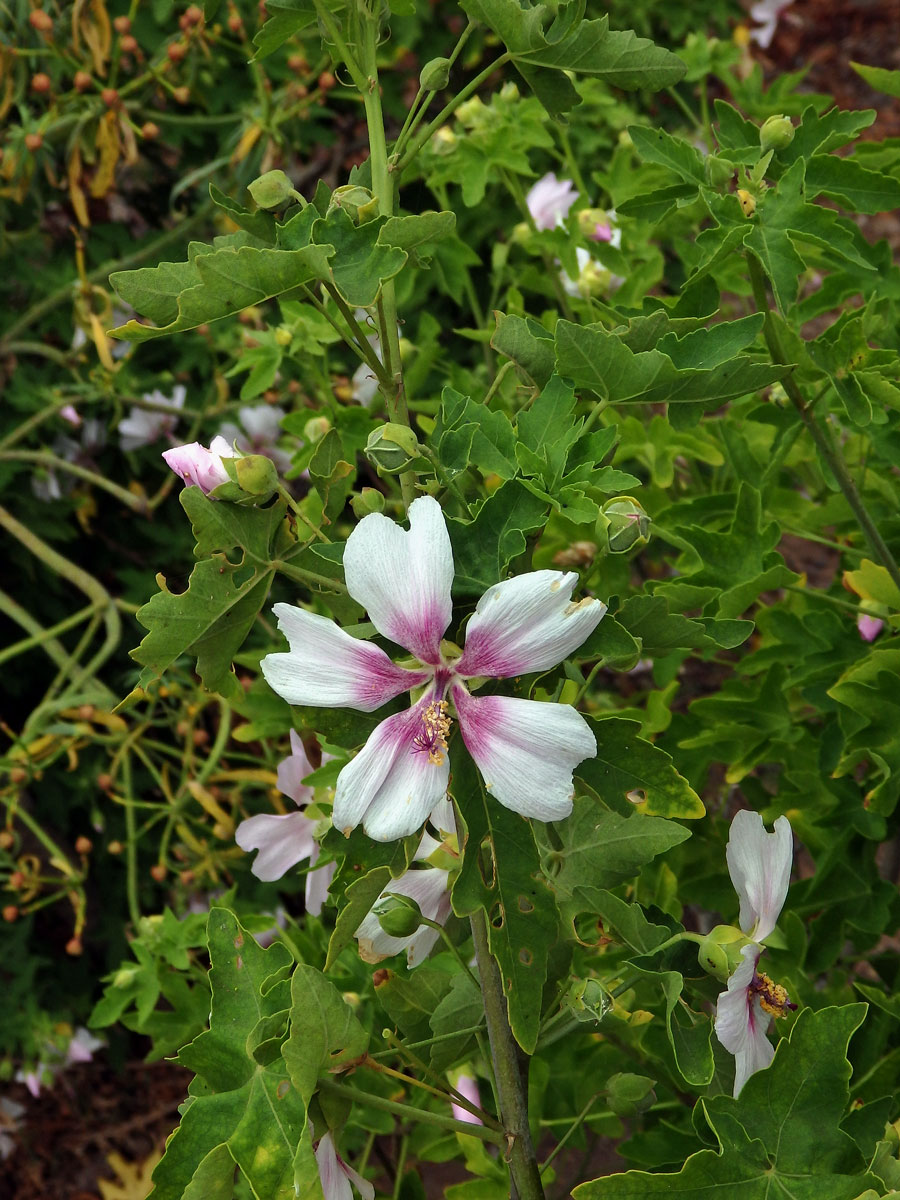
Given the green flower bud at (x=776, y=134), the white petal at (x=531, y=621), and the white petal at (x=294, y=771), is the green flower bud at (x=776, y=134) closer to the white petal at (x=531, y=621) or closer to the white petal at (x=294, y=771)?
the white petal at (x=531, y=621)

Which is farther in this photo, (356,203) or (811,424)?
(811,424)

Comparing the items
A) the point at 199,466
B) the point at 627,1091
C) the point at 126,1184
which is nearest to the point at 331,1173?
the point at 627,1091

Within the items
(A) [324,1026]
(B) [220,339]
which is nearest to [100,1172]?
(B) [220,339]

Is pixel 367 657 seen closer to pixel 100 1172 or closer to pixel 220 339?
pixel 220 339

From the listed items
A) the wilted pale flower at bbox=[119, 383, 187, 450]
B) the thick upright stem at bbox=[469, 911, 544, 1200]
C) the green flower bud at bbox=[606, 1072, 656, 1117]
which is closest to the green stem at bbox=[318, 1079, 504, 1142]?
the thick upright stem at bbox=[469, 911, 544, 1200]

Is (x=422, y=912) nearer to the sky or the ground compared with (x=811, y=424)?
nearer to the ground

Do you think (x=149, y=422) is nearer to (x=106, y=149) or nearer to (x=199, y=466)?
(x=106, y=149)
